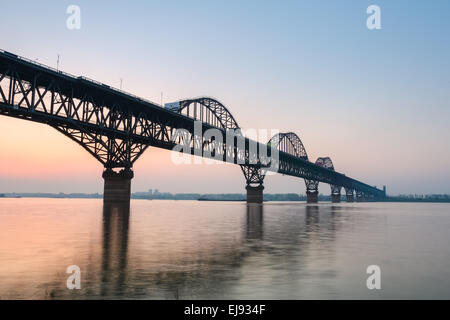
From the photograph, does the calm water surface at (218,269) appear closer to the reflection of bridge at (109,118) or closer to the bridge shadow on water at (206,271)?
the bridge shadow on water at (206,271)

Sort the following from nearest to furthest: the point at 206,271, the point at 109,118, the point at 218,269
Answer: the point at 206,271 → the point at 218,269 → the point at 109,118

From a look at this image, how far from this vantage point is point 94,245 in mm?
17625

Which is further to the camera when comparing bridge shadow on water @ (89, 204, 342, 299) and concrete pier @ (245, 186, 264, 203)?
→ concrete pier @ (245, 186, 264, 203)

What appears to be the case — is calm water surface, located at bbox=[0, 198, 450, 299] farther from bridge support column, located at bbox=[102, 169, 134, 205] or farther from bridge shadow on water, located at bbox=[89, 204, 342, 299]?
bridge support column, located at bbox=[102, 169, 134, 205]

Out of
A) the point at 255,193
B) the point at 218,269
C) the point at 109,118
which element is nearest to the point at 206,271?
the point at 218,269

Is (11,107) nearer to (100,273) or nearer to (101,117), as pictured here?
(101,117)

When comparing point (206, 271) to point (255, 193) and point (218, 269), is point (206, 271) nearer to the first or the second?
point (218, 269)

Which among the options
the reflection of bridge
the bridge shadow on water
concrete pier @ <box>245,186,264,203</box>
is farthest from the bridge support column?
concrete pier @ <box>245,186,264,203</box>

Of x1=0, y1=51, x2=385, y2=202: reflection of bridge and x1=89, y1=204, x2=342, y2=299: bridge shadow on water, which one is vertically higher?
x1=0, y1=51, x2=385, y2=202: reflection of bridge

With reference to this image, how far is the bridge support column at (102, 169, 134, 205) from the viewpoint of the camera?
64375 millimetres

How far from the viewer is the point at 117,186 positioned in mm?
65250

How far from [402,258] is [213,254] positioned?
7.63 meters
